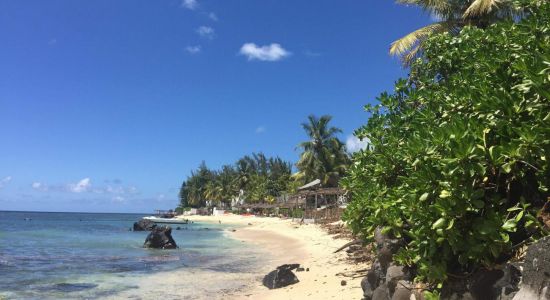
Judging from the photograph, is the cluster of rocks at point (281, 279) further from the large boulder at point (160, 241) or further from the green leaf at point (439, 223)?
the large boulder at point (160, 241)

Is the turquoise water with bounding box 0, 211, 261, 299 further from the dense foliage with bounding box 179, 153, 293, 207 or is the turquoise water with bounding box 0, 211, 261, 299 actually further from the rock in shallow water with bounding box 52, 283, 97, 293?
the dense foliage with bounding box 179, 153, 293, 207

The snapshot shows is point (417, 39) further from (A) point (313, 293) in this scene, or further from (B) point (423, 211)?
(B) point (423, 211)

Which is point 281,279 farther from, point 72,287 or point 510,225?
point 510,225

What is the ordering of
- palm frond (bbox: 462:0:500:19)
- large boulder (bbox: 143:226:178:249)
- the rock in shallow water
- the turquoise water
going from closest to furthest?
the turquoise water < the rock in shallow water < palm frond (bbox: 462:0:500:19) < large boulder (bbox: 143:226:178:249)

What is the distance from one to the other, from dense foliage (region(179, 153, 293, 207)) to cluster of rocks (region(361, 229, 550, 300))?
54.7 m

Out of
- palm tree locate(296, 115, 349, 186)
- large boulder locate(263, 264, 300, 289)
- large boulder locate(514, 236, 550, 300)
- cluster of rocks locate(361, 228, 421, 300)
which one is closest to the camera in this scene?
large boulder locate(514, 236, 550, 300)

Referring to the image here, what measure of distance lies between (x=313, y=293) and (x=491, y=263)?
569 centimetres

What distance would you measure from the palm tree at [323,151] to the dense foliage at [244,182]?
1505 centimetres

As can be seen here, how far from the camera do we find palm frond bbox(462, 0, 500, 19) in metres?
13.9

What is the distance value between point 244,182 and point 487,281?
76299 millimetres

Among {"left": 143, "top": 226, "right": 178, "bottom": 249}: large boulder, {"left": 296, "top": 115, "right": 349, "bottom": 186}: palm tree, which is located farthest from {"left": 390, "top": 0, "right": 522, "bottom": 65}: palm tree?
{"left": 296, "top": 115, "right": 349, "bottom": 186}: palm tree

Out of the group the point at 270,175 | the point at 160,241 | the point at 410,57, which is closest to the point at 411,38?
the point at 410,57

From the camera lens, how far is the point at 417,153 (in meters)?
4.14

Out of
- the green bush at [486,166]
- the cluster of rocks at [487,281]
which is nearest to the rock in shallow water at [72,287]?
the cluster of rocks at [487,281]
